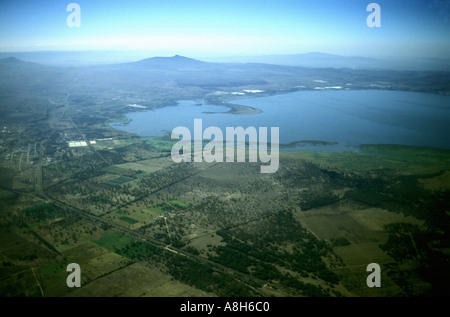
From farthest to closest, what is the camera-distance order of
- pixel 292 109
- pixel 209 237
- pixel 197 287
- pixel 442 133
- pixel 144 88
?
pixel 144 88
pixel 292 109
pixel 442 133
pixel 209 237
pixel 197 287

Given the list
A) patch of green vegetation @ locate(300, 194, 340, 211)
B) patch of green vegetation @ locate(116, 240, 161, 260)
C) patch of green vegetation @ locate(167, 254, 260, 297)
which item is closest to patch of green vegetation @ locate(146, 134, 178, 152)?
patch of green vegetation @ locate(300, 194, 340, 211)

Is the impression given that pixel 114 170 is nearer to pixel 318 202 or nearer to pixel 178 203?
pixel 178 203

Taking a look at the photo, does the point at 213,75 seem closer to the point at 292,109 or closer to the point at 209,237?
the point at 292,109

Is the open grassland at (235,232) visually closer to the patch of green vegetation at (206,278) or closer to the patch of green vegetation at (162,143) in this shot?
the patch of green vegetation at (206,278)

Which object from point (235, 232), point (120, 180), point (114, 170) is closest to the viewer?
point (235, 232)

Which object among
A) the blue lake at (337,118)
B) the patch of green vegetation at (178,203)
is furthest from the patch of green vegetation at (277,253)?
the blue lake at (337,118)

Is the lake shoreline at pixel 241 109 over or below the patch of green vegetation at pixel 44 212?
over

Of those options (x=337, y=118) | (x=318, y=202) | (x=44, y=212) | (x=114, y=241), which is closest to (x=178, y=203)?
(x=114, y=241)

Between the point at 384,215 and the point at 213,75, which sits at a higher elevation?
the point at 213,75

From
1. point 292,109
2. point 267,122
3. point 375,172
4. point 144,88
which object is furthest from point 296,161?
point 144,88
